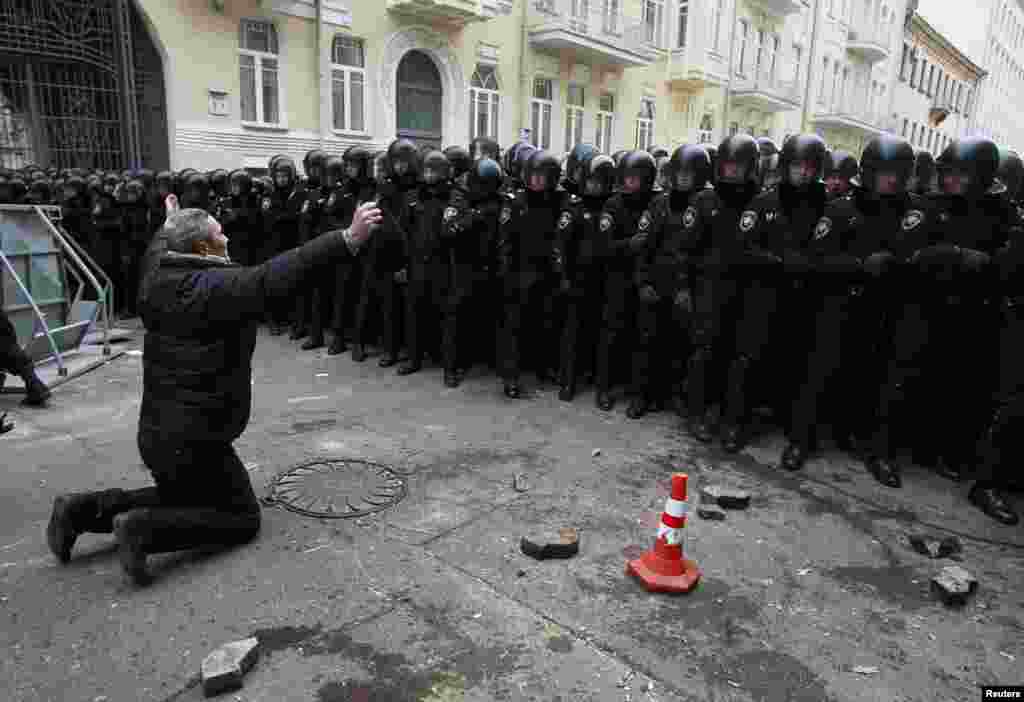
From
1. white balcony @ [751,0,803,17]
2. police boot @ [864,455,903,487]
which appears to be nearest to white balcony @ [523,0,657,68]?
white balcony @ [751,0,803,17]

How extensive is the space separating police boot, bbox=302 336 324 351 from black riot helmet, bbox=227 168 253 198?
2.29 m

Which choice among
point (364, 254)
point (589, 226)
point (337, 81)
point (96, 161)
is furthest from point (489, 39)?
point (589, 226)

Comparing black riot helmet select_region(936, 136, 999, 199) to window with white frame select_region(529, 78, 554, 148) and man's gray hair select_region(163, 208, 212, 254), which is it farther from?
window with white frame select_region(529, 78, 554, 148)

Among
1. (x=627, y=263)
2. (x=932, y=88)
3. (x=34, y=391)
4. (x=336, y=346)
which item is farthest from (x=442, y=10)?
(x=932, y=88)

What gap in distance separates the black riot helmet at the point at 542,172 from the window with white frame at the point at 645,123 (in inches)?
833

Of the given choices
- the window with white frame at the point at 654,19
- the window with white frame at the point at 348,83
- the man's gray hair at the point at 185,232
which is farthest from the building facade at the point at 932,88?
the man's gray hair at the point at 185,232

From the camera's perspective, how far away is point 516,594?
10.5 ft

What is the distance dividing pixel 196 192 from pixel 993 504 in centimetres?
951

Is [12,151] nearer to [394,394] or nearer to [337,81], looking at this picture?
[337,81]

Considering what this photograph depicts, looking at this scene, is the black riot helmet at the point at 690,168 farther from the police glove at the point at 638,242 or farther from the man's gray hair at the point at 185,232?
the man's gray hair at the point at 185,232

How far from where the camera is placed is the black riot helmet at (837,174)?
5.43 m

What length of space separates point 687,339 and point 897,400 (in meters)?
1.83

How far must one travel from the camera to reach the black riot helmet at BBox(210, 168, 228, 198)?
366 inches

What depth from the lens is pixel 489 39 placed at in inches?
786
